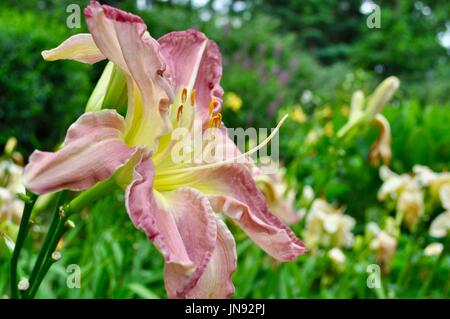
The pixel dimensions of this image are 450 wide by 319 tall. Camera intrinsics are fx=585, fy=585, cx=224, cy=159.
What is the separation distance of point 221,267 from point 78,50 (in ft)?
1.02

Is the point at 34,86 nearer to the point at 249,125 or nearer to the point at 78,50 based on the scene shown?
the point at 249,125

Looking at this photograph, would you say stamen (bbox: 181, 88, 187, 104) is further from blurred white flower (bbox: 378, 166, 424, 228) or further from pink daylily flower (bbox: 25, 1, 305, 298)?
blurred white flower (bbox: 378, 166, 424, 228)

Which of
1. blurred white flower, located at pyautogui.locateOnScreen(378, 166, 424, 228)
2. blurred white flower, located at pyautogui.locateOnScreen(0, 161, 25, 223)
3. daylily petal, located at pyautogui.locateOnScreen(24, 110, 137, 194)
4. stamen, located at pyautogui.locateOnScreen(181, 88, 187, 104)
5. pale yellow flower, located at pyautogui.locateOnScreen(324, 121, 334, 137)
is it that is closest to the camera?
daylily petal, located at pyautogui.locateOnScreen(24, 110, 137, 194)

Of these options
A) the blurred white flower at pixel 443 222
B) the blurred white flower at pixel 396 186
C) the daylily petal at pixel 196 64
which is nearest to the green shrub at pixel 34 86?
the blurred white flower at pixel 396 186

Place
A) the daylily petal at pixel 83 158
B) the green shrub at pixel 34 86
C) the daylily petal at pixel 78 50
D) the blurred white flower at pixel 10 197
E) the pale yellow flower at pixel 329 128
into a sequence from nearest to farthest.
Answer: the daylily petal at pixel 83 158, the daylily petal at pixel 78 50, the blurred white flower at pixel 10 197, the pale yellow flower at pixel 329 128, the green shrub at pixel 34 86

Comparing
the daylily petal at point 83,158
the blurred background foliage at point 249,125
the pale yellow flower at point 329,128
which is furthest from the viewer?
the pale yellow flower at point 329,128

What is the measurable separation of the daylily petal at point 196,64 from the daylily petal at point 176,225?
19 centimetres

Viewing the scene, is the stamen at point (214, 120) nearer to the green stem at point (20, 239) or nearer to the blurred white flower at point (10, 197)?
the green stem at point (20, 239)

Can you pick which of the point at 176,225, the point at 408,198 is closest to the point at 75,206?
the point at 176,225

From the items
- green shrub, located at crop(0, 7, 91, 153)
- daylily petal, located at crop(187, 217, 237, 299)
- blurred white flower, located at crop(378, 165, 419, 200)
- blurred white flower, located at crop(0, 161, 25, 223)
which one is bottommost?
green shrub, located at crop(0, 7, 91, 153)

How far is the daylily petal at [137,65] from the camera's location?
628mm

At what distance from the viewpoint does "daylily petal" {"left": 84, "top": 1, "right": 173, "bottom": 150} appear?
2.06ft

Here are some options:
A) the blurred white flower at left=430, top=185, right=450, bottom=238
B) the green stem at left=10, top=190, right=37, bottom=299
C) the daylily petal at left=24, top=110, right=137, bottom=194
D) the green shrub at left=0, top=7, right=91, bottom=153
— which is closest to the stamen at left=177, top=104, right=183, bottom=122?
the daylily petal at left=24, top=110, right=137, bottom=194
